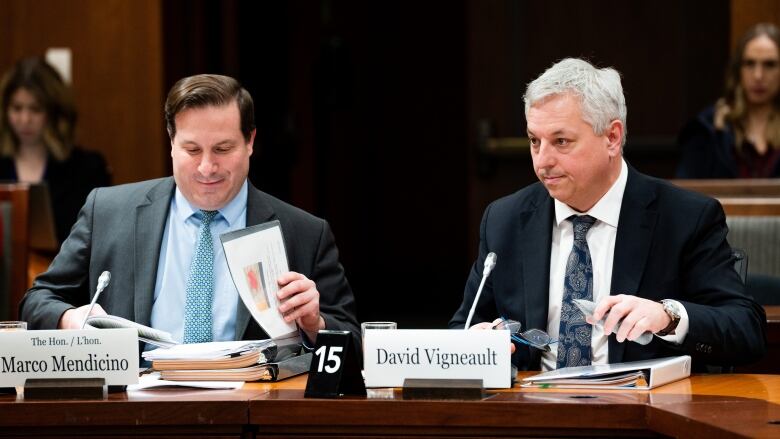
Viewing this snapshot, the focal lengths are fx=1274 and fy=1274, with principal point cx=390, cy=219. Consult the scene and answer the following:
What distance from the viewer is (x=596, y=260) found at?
308cm

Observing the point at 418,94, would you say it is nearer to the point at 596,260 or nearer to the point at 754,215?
the point at 754,215

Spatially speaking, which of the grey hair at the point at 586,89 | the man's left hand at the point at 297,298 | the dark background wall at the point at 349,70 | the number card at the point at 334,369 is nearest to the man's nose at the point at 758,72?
the dark background wall at the point at 349,70

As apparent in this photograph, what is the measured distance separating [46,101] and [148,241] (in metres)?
2.71

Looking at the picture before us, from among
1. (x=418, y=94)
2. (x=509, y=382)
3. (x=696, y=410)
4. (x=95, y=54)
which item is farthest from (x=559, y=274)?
(x=418, y=94)

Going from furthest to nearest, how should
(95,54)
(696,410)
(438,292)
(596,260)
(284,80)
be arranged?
1. (438,292)
2. (284,80)
3. (95,54)
4. (596,260)
5. (696,410)

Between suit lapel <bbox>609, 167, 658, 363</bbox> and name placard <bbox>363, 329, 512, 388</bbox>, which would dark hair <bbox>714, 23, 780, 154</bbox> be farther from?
name placard <bbox>363, 329, 512, 388</bbox>

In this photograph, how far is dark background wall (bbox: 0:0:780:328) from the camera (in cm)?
624

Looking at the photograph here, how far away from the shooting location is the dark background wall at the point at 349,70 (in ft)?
20.5

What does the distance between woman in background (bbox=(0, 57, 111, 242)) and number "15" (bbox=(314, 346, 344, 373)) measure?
3.34 metres

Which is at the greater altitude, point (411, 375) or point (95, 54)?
point (95, 54)

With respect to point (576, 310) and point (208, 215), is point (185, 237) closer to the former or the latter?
point (208, 215)

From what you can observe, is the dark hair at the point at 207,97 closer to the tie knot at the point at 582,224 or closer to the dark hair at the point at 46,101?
the tie knot at the point at 582,224

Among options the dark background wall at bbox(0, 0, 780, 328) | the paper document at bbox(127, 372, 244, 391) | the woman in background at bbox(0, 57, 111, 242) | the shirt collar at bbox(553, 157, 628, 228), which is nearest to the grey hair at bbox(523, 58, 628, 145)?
the shirt collar at bbox(553, 157, 628, 228)

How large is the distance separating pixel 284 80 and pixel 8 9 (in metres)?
1.77
